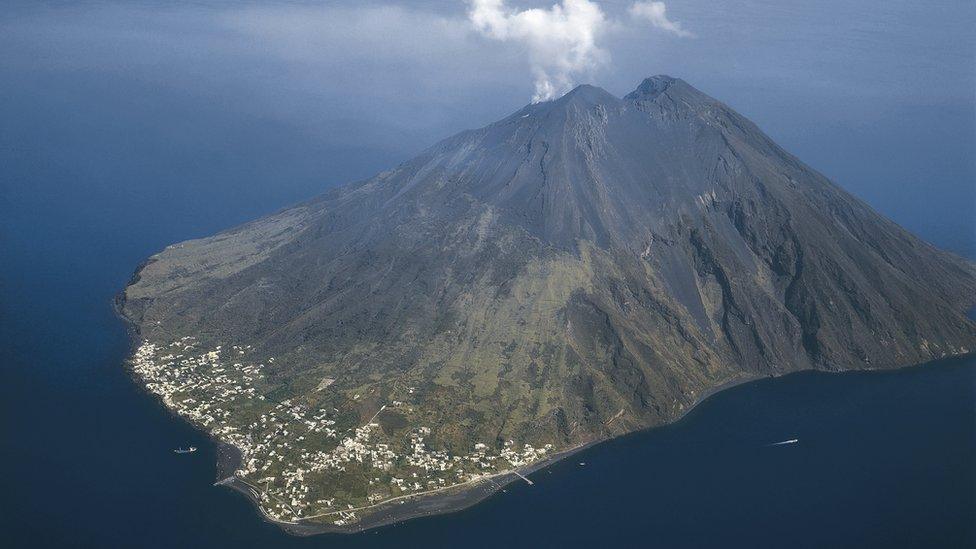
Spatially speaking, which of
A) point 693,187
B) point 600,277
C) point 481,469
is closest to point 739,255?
point 693,187

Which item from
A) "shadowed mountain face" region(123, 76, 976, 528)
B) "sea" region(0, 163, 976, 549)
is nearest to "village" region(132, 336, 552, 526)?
"shadowed mountain face" region(123, 76, 976, 528)

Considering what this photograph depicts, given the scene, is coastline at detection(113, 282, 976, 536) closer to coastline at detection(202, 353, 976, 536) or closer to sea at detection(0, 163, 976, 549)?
coastline at detection(202, 353, 976, 536)

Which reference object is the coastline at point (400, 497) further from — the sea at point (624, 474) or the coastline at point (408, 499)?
the sea at point (624, 474)

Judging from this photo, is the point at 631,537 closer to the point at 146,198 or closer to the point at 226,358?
the point at 226,358

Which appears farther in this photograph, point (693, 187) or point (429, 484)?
point (693, 187)

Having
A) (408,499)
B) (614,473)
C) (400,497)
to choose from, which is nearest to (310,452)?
(400,497)

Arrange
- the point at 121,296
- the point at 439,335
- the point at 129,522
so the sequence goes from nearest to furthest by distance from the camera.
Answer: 1. the point at 129,522
2. the point at 439,335
3. the point at 121,296
